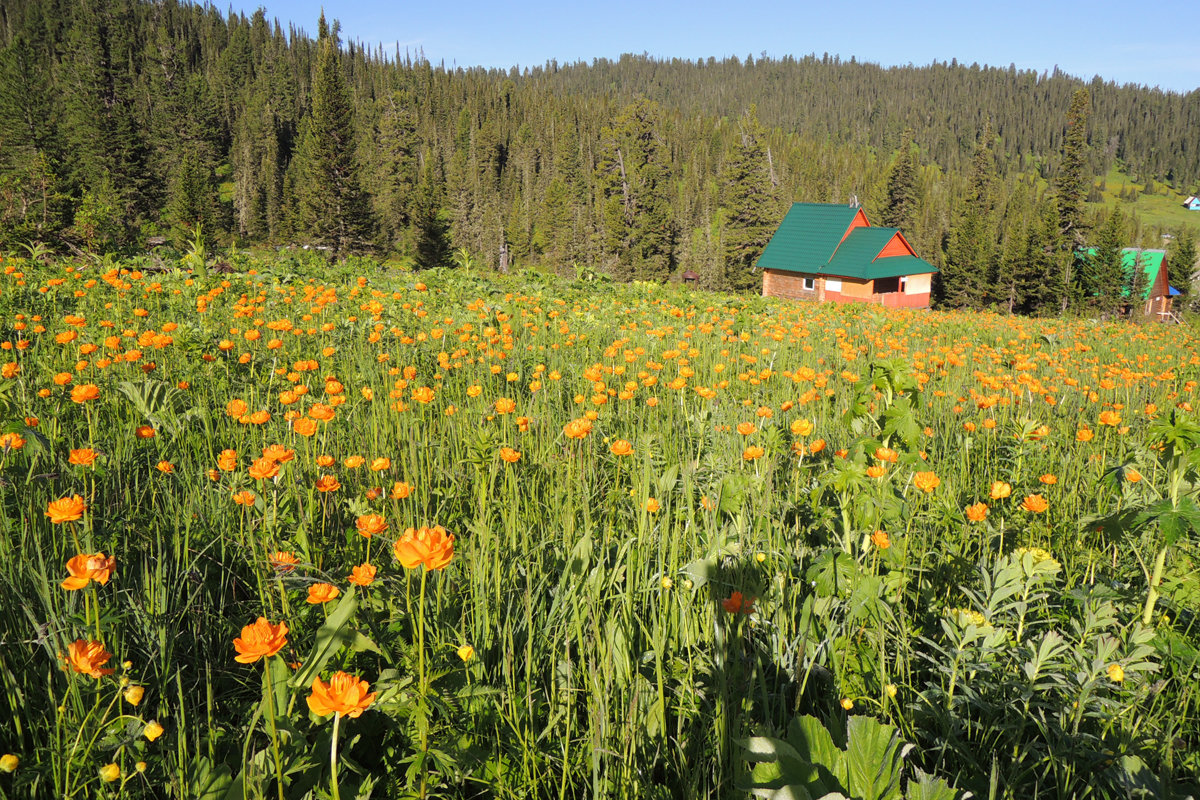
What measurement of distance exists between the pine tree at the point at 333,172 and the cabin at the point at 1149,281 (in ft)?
165

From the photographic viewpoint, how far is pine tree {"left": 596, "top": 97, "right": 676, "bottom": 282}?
47.7 meters

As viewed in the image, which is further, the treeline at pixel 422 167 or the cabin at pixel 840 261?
the treeline at pixel 422 167

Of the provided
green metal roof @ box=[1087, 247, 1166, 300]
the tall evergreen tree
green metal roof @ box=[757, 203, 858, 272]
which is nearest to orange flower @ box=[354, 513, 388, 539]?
green metal roof @ box=[757, 203, 858, 272]

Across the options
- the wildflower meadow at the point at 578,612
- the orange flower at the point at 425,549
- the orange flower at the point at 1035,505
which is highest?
the orange flower at the point at 425,549

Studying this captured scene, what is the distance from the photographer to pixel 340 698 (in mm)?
1074

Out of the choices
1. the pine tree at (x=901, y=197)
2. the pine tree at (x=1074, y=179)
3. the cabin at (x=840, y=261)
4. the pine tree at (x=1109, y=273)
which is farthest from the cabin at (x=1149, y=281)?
the pine tree at (x=901, y=197)

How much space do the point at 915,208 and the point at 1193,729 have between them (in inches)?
2948

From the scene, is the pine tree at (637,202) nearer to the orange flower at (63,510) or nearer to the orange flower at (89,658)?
the orange flower at (63,510)

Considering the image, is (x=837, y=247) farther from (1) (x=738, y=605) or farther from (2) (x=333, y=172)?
(1) (x=738, y=605)

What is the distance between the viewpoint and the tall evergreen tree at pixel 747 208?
140 ft

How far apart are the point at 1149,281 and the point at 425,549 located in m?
61.1

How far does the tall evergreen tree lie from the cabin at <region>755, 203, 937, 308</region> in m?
4.16

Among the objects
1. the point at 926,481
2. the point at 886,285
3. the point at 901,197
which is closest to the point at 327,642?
the point at 926,481

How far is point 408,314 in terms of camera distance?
19.8 ft
